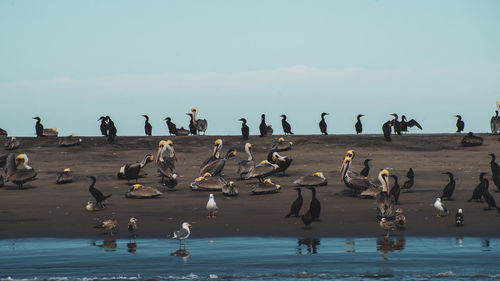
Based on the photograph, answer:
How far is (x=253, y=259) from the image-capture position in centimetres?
1402

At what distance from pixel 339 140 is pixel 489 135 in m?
8.02

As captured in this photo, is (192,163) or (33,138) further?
(33,138)

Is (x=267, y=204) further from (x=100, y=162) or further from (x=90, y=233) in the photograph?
(x=100, y=162)

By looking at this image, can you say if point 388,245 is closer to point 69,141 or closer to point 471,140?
point 471,140

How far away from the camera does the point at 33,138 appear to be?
3616cm

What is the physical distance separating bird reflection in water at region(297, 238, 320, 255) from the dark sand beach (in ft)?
2.26

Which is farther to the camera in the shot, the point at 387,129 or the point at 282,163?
the point at 387,129

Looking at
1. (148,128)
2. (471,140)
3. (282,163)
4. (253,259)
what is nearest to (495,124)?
(471,140)

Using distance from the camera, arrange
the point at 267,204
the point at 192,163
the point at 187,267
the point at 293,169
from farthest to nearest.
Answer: the point at 192,163 < the point at 293,169 < the point at 267,204 < the point at 187,267

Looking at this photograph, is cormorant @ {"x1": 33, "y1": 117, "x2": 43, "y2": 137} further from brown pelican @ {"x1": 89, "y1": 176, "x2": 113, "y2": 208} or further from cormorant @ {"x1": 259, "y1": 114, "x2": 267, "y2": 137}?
brown pelican @ {"x1": 89, "y1": 176, "x2": 113, "y2": 208}

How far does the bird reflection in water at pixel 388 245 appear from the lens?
48.4ft

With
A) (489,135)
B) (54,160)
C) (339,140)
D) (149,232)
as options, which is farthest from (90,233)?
(489,135)

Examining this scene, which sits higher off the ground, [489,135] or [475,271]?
[489,135]

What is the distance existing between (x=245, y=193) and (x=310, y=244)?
7.41m
